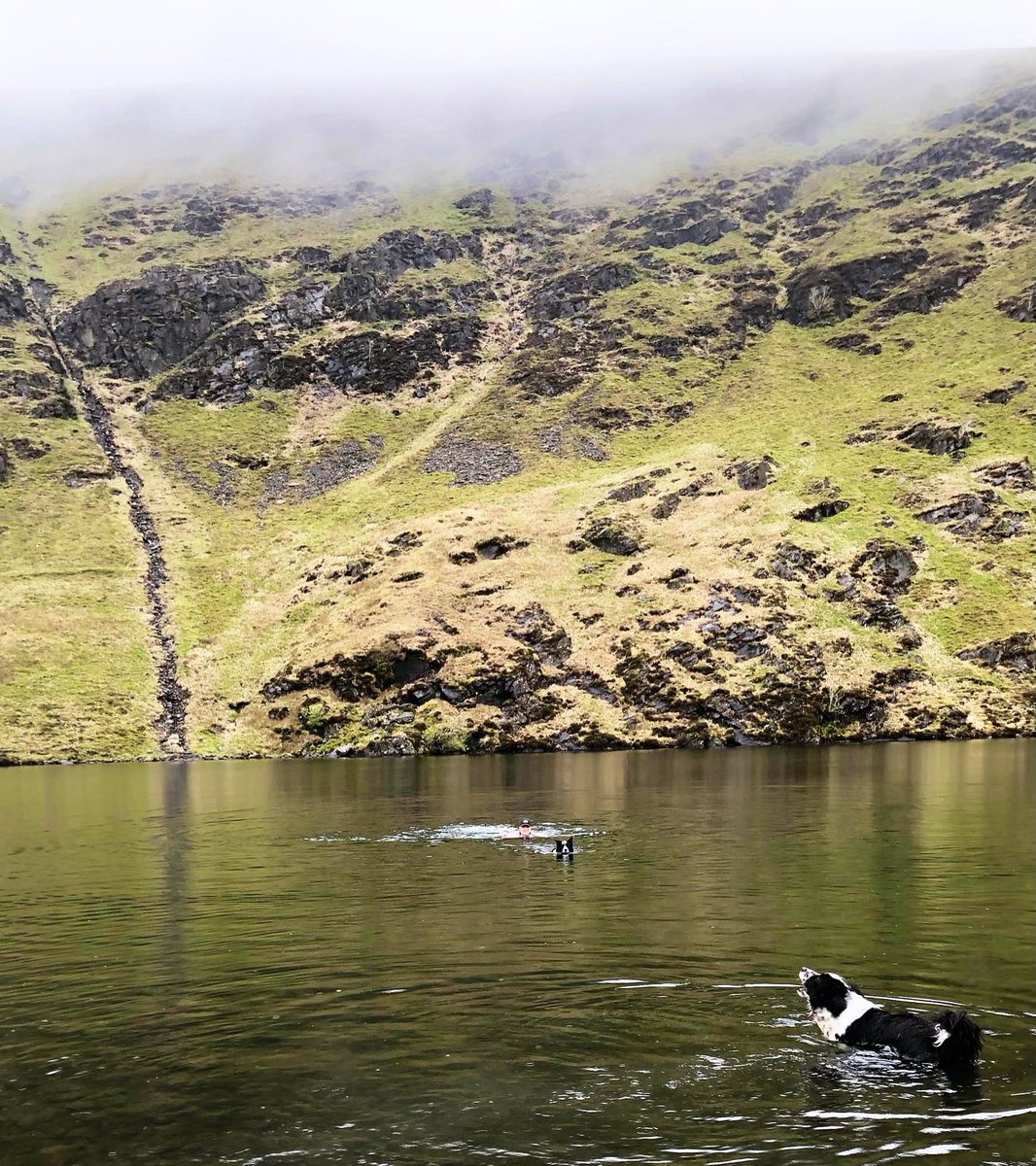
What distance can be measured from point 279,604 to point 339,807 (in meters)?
84.5

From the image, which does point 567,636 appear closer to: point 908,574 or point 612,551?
point 612,551

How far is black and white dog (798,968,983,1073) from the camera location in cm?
1430

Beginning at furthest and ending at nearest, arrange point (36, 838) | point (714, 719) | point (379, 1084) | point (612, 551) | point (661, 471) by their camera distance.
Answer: point (661, 471)
point (612, 551)
point (714, 719)
point (36, 838)
point (379, 1084)

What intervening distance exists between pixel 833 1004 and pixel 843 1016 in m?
0.23

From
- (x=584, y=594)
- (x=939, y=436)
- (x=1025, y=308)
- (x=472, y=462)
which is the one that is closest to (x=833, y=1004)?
(x=584, y=594)

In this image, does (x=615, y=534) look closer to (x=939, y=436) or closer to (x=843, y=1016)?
(x=939, y=436)

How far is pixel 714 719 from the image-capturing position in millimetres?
101688

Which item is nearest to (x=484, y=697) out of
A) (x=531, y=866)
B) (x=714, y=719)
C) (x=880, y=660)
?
(x=714, y=719)

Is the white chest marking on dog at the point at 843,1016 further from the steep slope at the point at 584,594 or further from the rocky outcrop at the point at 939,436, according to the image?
the rocky outcrop at the point at 939,436

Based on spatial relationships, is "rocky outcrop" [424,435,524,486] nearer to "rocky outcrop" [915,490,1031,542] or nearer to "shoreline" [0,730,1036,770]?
"rocky outcrop" [915,490,1031,542]

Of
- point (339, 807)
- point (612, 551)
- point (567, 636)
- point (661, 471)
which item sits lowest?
point (339, 807)

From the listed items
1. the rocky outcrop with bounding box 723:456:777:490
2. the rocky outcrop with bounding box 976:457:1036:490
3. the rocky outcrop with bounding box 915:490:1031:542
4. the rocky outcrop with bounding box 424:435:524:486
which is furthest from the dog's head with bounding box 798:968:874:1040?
→ the rocky outcrop with bounding box 424:435:524:486

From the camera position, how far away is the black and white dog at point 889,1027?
14.3 m

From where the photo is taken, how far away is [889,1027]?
1540 centimetres
